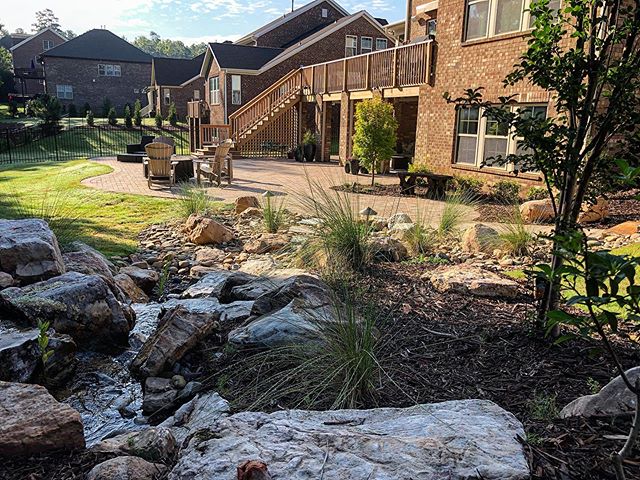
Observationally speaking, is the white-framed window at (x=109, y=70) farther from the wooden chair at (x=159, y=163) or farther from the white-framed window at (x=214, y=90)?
the wooden chair at (x=159, y=163)

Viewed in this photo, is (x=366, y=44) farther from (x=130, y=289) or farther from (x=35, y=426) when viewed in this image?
(x=35, y=426)

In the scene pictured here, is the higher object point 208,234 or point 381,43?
point 381,43

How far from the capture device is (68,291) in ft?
14.0

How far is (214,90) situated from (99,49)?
2238 centimetres

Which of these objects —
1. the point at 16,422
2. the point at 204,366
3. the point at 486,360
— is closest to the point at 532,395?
the point at 486,360

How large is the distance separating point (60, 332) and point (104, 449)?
6.26 feet

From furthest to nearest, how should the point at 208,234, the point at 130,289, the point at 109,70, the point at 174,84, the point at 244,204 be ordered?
1. the point at 109,70
2. the point at 174,84
3. the point at 244,204
4. the point at 208,234
5. the point at 130,289

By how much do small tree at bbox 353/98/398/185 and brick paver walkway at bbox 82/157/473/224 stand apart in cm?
104

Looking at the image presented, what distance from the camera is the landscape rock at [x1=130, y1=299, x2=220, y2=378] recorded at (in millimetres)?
3650

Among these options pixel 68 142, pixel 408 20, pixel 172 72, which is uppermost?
pixel 172 72

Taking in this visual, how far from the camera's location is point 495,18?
1200 centimetres

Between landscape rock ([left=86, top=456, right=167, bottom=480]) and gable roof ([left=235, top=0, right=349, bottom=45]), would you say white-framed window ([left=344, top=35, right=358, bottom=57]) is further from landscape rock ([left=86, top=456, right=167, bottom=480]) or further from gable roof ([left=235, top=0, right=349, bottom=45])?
landscape rock ([left=86, top=456, right=167, bottom=480])

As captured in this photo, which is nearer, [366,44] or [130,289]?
[130,289]

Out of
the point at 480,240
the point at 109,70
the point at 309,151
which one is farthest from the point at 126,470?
the point at 109,70
